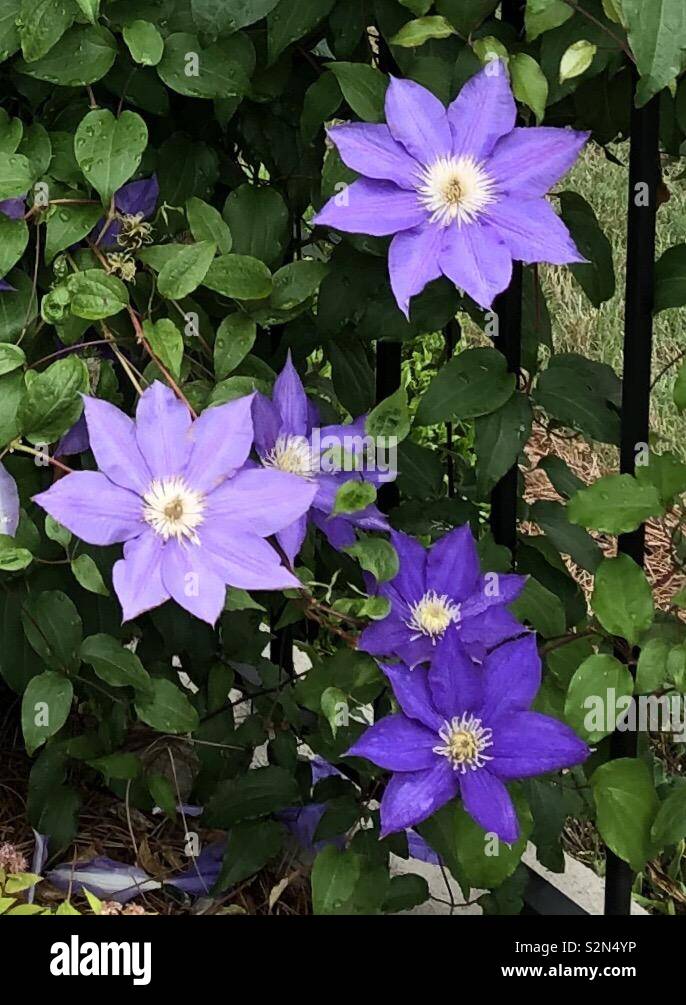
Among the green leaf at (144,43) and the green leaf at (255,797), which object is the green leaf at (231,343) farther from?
the green leaf at (255,797)

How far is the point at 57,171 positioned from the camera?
91 cm

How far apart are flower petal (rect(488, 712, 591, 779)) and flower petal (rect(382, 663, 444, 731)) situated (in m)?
Answer: 0.04

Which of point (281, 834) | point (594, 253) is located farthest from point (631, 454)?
point (281, 834)

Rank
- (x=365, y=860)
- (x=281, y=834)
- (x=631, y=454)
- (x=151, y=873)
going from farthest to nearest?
(x=151, y=873), (x=281, y=834), (x=365, y=860), (x=631, y=454)

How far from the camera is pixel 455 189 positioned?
771mm

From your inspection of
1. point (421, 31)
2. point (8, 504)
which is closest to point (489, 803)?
point (8, 504)

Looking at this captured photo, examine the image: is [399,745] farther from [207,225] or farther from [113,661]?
[207,225]

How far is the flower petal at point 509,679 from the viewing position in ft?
2.73

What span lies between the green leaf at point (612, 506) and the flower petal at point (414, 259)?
0.65 ft

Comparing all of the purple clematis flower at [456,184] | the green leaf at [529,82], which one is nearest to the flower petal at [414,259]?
the purple clematis flower at [456,184]

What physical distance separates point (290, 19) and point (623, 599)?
442mm

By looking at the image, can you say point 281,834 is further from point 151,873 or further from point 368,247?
point 368,247

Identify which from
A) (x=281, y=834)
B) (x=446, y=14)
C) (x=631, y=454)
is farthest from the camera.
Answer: (x=281, y=834)

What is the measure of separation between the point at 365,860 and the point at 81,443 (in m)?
0.40
